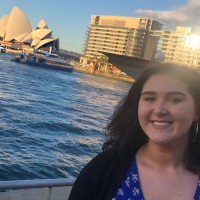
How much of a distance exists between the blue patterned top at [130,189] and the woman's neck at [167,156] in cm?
6

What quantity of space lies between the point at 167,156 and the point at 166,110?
14 centimetres

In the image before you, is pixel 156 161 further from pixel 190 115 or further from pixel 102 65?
pixel 102 65

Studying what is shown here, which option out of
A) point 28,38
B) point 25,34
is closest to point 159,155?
point 28,38

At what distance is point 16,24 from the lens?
5294 centimetres

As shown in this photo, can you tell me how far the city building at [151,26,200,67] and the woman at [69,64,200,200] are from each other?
54.7 meters

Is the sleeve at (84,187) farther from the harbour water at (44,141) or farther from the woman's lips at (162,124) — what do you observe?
the harbour water at (44,141)

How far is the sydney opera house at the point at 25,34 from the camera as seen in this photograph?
170 ft

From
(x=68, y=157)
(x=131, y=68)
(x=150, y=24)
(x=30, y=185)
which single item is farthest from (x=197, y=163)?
(x=150, y=24)

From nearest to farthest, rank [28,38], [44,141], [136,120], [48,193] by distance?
1. [136,120]
2. [48,193]
3. [44,141]
4. [28,38]

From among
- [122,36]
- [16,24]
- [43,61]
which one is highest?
[122,36]

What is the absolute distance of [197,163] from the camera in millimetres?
755

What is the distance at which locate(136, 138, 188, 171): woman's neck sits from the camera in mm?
738

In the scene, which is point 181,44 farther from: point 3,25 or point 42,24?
point 3,25

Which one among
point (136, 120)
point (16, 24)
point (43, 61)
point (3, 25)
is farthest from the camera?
point (3, 25)
